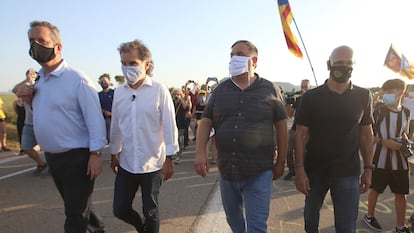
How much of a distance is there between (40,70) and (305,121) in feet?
7.65

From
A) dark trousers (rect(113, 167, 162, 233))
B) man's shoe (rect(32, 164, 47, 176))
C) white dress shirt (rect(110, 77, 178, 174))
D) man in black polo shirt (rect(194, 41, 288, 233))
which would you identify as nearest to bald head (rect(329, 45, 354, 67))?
man in black polo shirt (rect(194, 41, 288, 233))

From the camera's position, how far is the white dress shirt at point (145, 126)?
9.91 ft

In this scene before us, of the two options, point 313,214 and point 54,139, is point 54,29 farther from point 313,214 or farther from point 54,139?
point 313,214

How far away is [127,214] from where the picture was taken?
3.13 meters

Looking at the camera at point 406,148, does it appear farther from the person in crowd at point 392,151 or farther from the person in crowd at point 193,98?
the person in crowd at point 193,98

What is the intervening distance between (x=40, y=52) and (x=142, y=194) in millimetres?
1485

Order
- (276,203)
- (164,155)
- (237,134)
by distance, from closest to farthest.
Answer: (237,134), (164,155), (276,203)

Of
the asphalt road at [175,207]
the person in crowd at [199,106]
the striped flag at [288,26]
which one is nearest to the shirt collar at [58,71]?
the asphalt road at [175,207]

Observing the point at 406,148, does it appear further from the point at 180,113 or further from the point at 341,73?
the point at 180,113

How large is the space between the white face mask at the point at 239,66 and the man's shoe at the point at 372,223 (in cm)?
271

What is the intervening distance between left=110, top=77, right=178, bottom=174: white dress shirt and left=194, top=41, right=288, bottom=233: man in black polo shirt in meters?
0.43

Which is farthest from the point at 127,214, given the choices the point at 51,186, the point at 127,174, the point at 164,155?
the point at 51,186

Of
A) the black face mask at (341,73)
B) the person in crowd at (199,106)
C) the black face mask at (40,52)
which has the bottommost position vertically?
the person in crowd at (199,106)

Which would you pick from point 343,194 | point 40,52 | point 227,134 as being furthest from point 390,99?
point 40,52
